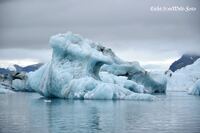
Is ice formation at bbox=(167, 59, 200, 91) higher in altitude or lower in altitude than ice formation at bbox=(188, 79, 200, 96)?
higher

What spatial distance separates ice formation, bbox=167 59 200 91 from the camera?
65562mm

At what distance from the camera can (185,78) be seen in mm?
68250

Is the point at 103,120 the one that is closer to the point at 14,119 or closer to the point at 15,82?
the point at 14,119

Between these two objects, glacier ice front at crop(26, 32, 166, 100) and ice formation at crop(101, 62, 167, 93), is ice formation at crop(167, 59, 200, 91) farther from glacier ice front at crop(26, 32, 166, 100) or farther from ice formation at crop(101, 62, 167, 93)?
glacier ice front at crop(26, 32, 166, 100)

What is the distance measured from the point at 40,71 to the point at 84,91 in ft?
18.2

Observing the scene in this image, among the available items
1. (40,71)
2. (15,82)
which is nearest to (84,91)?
(40,71)

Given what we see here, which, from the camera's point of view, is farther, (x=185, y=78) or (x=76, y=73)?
(x=185, y=78)

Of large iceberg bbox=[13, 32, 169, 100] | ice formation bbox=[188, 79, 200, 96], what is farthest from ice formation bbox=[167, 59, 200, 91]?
large iceberg bbox=[13, 32, 169, 100]

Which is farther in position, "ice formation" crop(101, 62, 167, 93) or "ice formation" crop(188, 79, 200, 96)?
"ice formation" crop(101, 62, 167, 93)

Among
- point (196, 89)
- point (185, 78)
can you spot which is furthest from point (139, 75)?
point (185, 78)

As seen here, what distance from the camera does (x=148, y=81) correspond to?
1807 inches

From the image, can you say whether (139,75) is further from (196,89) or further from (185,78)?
(185,78)

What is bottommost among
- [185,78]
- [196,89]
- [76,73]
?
[196,89]

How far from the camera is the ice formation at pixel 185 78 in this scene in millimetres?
65562
